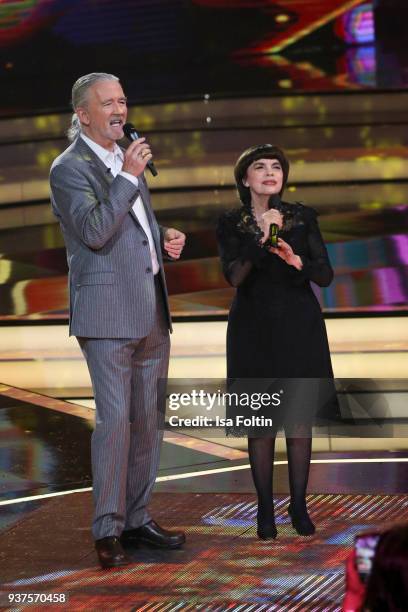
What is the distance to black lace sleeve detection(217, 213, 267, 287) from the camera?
3.46 m

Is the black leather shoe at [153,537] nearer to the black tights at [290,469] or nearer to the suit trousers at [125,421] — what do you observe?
the suit trousers at [125,421]

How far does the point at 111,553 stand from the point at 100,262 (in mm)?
717

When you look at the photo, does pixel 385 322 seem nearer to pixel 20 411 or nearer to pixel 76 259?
pixel 20 411

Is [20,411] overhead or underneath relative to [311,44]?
underneath

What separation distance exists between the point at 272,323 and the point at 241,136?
8410mm

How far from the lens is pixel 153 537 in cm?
341

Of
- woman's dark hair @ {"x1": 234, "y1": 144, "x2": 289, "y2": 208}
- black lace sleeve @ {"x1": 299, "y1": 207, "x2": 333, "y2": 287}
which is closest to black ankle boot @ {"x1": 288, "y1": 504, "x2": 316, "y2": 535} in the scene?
black lace sleeve @ {"x1": 299, "y1": 207, "x2": 333, "y2": 287}

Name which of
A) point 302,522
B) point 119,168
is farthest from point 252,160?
point 302,522

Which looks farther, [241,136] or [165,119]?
[165,119]

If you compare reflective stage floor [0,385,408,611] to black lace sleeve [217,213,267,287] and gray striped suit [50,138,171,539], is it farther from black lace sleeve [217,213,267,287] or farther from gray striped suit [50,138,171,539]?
black lace sleeve [217,213,267,287]

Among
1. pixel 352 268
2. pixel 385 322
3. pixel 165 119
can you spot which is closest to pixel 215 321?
pixel 385 322

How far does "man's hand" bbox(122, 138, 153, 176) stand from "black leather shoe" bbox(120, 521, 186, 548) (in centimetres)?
92

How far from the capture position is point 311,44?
1708 cm

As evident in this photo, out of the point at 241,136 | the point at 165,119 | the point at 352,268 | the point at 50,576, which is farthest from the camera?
the point at 165,119
